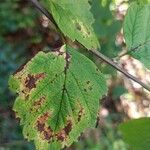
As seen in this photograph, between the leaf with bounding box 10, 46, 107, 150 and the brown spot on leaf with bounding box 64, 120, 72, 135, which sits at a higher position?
the leaf with bounding box 10, 46, 107, 150

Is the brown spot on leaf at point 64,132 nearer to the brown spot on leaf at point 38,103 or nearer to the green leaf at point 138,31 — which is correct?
the brown spot on leaf at point 38,103

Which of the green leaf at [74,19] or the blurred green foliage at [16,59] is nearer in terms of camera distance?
the green leaf at [74,19]

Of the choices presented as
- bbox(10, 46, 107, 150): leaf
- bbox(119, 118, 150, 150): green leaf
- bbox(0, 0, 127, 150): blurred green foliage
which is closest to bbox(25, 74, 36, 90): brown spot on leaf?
bbox(10, 46, 107, 150): leaf

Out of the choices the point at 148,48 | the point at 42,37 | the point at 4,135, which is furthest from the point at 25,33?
the point at 148,48

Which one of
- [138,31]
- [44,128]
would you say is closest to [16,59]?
[138,31]

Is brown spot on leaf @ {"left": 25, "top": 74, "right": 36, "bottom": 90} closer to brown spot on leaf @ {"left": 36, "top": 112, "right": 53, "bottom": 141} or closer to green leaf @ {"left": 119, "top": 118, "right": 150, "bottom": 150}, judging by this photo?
brown spot on leaf @ {"left": 36, "top": 112, "right": 53, "bottom": 141}

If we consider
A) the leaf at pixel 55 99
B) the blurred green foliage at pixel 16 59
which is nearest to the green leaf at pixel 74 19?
the leaf at pixel 55 99

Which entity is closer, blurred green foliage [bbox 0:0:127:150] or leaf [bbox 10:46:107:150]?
leaf [bbox 10:46:107:150]
